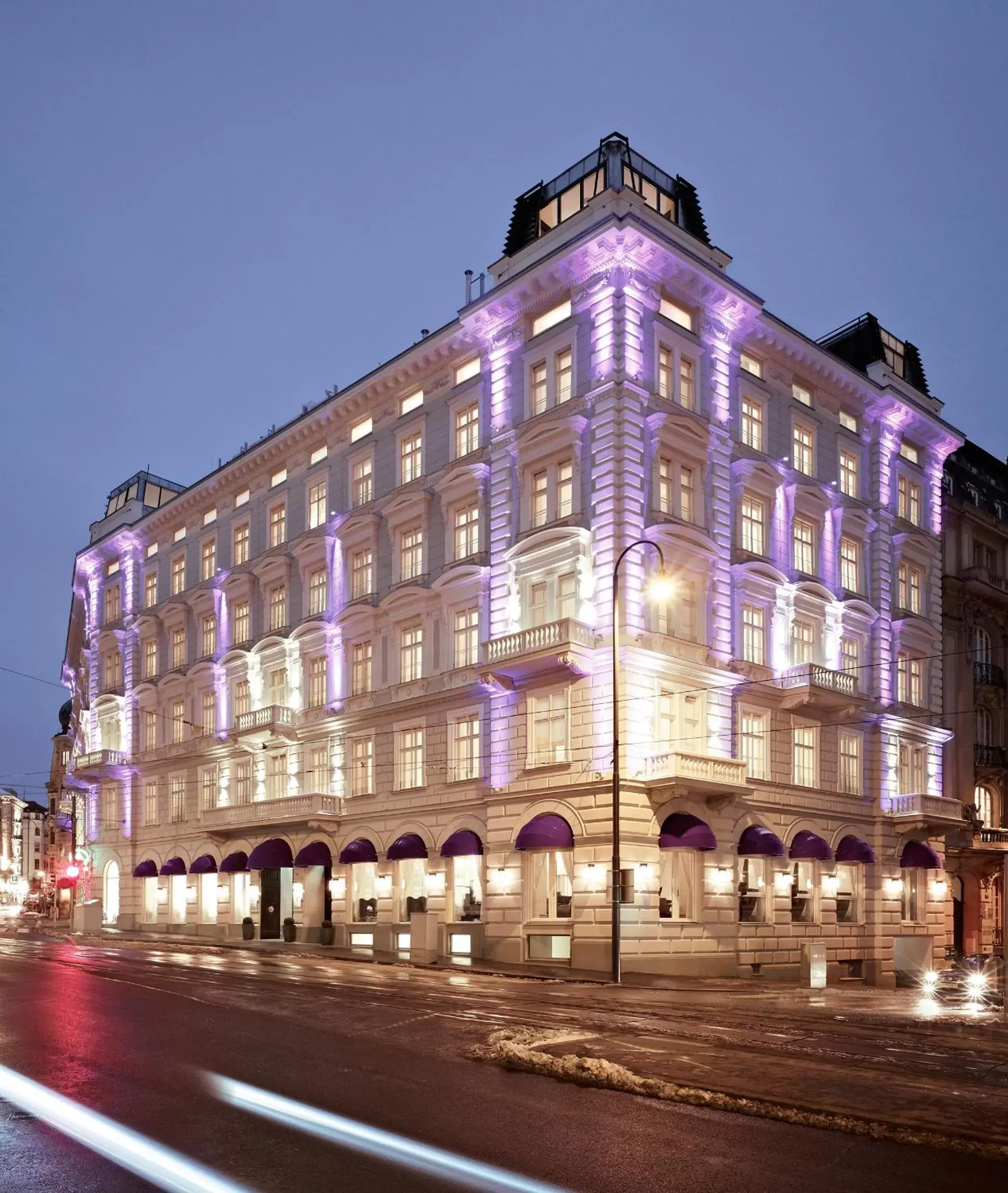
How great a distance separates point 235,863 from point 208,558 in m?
14.3

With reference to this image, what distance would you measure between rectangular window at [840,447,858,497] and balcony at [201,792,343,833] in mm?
22010

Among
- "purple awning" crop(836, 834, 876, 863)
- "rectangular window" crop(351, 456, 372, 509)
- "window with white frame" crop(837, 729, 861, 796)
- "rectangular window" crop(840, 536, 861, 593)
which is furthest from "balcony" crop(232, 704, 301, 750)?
"rectangular window" crop(840, 536, 861, 593)

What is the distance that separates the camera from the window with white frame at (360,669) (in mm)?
42875

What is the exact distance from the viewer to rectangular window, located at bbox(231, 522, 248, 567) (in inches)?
2014

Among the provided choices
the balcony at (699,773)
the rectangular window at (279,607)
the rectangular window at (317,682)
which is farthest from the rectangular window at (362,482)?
the balcony at (699,773)

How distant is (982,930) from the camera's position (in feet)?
160

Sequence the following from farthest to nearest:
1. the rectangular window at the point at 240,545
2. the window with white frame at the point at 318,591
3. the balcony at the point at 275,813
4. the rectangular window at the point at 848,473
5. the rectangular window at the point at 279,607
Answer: the rectangular window at the point at 240,545
the rectangular window at the point at 279,607
the window with white frame at the point at 318,591
the rectangular window at the point at 848,473
the balcony at the point at 275,813

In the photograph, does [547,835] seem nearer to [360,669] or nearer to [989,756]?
[360,669]

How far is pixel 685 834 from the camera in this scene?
32.8 meters

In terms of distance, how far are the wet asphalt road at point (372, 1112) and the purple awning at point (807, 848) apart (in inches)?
760

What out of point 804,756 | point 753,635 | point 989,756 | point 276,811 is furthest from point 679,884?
point 989,756

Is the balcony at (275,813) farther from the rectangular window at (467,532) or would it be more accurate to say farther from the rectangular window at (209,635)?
the rectangular window at (467,532)

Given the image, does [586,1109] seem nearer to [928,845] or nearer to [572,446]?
[572,446]

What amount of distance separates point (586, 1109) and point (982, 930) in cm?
4421
